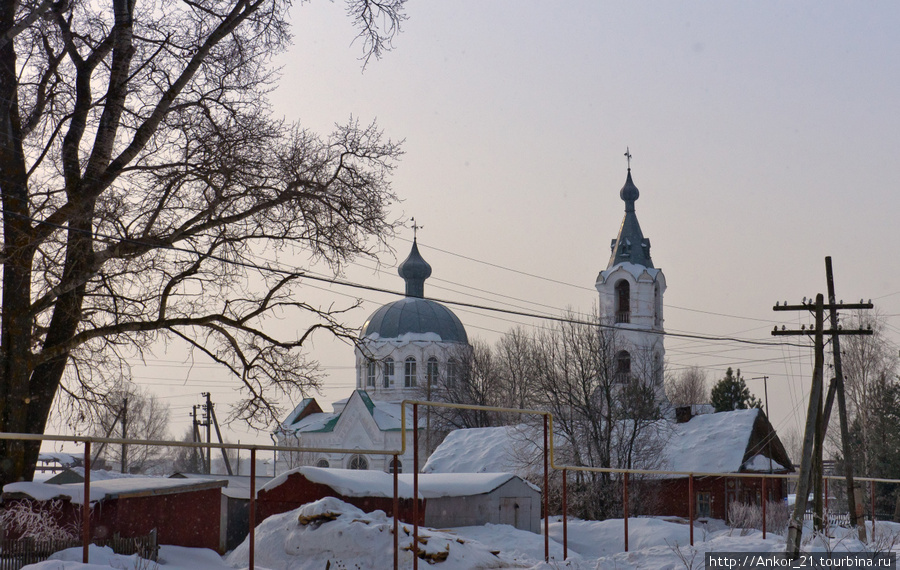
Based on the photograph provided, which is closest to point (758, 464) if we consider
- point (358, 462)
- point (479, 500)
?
point (479, 500)

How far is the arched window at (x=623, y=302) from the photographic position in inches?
2512

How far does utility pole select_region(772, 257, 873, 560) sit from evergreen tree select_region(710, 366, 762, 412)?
4167cm

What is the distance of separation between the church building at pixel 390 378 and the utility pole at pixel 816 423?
130 feet

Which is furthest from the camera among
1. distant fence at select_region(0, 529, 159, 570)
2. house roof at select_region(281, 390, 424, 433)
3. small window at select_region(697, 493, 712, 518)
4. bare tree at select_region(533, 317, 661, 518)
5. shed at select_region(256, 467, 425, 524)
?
house roof at select_region(281, 390, 424, 433)

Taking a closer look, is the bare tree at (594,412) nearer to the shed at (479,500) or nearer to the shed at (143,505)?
the shed at (479,500)

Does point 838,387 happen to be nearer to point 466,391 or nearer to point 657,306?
point 466,391

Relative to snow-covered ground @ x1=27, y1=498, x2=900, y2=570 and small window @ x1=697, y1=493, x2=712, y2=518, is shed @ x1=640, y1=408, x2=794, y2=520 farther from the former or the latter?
snow-covered ground @ x1=27, y1=498, x2=900, y2=570

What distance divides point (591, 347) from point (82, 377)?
2658cm

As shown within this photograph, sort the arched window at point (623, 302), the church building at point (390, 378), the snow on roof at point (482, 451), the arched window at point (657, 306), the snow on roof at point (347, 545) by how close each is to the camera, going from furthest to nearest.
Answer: the arched window at point (657, 306)
the arched window at point (623, 302)
the church building at point (390, 378)
the snow on roof at point (482, 451)
the snow on roof at point (347, 545)

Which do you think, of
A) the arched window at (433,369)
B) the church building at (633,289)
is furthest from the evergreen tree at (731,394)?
the arched window at (433,369)

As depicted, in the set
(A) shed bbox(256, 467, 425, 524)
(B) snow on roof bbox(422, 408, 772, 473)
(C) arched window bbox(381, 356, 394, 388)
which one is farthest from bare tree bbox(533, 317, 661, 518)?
(C) arched window bbox(381, 356, 394, 388)

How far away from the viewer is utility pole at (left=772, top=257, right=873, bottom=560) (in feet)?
50.9

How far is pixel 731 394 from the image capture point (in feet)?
219

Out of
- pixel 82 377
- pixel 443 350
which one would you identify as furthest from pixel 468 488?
pixel 443 350
